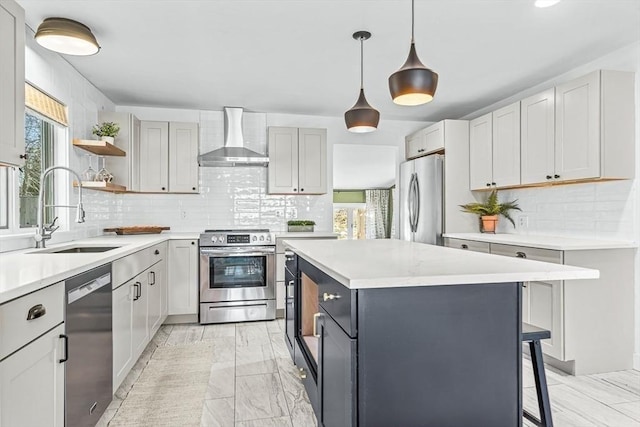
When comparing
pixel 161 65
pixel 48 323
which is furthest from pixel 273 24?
pixel 48 323

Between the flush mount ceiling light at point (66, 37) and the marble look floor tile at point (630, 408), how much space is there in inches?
160

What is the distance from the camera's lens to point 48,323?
4.83 ft

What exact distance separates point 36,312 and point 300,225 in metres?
3.44

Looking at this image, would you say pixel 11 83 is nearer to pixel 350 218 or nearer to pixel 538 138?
pixel 538 138

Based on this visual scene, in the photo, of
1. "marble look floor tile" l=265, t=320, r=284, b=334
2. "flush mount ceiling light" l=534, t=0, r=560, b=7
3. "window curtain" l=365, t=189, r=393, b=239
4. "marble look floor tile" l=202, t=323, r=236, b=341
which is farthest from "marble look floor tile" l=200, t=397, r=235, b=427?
"window curtain" l=365, t=189, r=393, b=239

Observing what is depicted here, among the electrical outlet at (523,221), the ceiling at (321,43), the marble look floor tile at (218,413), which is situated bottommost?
the marble look floor tile at (218,413)

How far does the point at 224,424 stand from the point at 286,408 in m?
0.37

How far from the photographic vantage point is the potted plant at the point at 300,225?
4719mm

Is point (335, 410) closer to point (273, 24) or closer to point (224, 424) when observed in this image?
point (224, 424)

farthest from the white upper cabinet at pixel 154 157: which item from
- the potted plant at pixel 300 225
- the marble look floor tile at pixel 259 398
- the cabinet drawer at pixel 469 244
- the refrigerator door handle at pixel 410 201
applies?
the cabinet drawer at pixel 469 244

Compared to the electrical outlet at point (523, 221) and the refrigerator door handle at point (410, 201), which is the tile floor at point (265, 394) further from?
the refrigerator door handle at point (410, 201)

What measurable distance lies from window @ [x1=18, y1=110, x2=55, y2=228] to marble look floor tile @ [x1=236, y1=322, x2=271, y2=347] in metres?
1.91

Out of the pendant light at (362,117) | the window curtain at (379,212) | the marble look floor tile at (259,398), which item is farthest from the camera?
the window curtain at (379,212)

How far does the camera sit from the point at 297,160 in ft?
15.4
